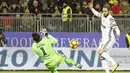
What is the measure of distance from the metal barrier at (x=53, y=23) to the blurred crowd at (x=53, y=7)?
38 cm

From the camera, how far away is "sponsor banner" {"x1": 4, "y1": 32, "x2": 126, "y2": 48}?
952 inches

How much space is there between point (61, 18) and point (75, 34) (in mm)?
985

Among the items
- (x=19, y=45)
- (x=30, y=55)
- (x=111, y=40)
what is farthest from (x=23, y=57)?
(x=111, y=40)

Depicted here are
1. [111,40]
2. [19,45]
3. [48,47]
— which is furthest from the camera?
[19,45]

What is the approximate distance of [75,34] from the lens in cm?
2442

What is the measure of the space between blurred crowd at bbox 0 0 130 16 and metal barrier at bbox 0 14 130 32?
1.23ft

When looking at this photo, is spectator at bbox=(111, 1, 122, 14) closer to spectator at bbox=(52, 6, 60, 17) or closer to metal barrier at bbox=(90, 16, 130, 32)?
metal barrier at bbox=(90, 16, 130, 32)

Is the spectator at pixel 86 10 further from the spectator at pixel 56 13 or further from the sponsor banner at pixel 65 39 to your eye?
the spectator at pixel 56 13

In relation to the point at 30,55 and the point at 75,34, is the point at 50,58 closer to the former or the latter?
the point at 30,55

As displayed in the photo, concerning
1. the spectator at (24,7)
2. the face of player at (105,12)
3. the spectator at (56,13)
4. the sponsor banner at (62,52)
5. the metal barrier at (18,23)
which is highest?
the face of player at (105,12)

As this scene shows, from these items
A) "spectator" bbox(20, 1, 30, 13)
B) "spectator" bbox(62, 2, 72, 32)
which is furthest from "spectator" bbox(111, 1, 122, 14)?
"spectator" bbox(20, 1, 30, 13)

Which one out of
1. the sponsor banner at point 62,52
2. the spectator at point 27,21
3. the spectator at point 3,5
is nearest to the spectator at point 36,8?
the spectator at point 27,21

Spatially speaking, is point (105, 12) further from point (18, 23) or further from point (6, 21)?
point (6, 21)

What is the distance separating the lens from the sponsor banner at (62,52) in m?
21.8
